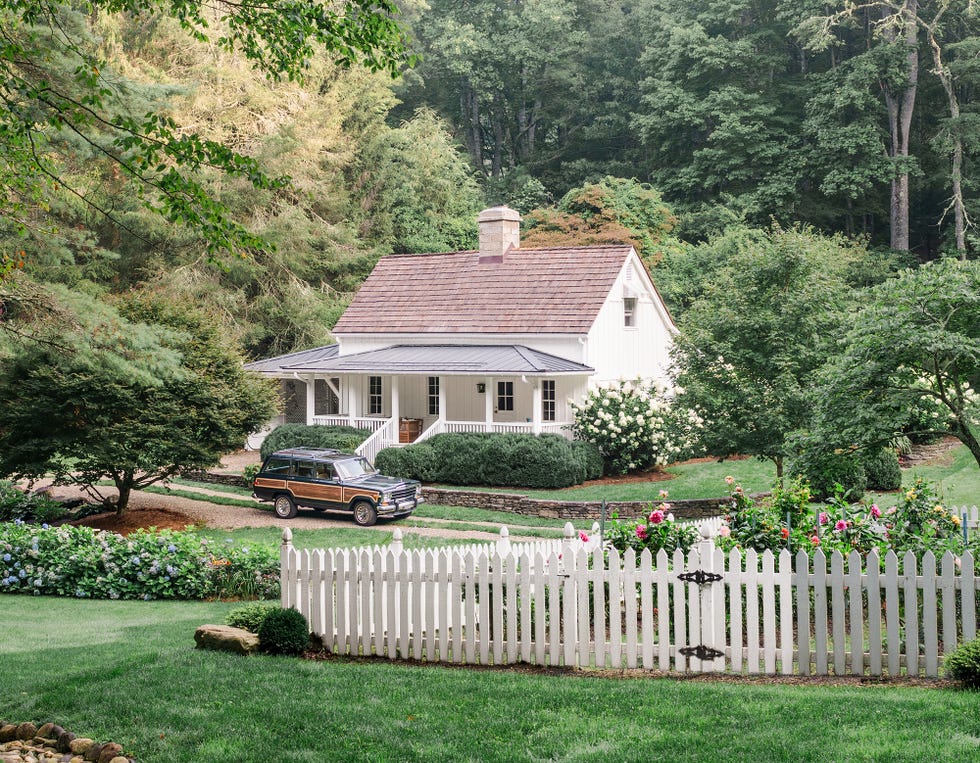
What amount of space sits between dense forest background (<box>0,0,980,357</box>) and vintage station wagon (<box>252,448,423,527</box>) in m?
14.0

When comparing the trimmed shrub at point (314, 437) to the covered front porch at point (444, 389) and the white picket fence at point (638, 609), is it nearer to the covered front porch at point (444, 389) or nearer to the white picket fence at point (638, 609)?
the covered front porch at point (444, 389)

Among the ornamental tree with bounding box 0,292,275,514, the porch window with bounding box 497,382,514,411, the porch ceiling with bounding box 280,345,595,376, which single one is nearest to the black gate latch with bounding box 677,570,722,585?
the ornamental tree with bounding box 0,292,275,514

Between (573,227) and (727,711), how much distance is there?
125 ft

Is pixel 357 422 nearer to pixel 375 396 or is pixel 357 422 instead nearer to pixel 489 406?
pixel 375 396

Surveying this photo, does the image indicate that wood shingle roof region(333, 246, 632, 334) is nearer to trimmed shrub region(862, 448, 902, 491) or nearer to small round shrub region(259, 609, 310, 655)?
trimmed shrub region(862, 448, 902, 491)

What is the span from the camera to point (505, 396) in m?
33.5

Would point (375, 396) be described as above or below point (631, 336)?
below

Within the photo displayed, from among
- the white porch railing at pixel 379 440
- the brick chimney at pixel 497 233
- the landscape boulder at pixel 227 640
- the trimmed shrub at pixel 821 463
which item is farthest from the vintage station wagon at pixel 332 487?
the landscape boulder at pixel 227 640

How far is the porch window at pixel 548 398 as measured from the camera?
32.9 metres

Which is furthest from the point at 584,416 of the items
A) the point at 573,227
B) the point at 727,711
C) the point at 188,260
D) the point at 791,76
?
the point at 791,76

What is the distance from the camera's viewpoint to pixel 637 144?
61375 millimetres

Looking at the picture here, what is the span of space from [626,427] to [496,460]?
3951 mm

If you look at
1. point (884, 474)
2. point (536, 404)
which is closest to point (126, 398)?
point (536, 404)

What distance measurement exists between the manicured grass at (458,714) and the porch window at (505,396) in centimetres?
2418
